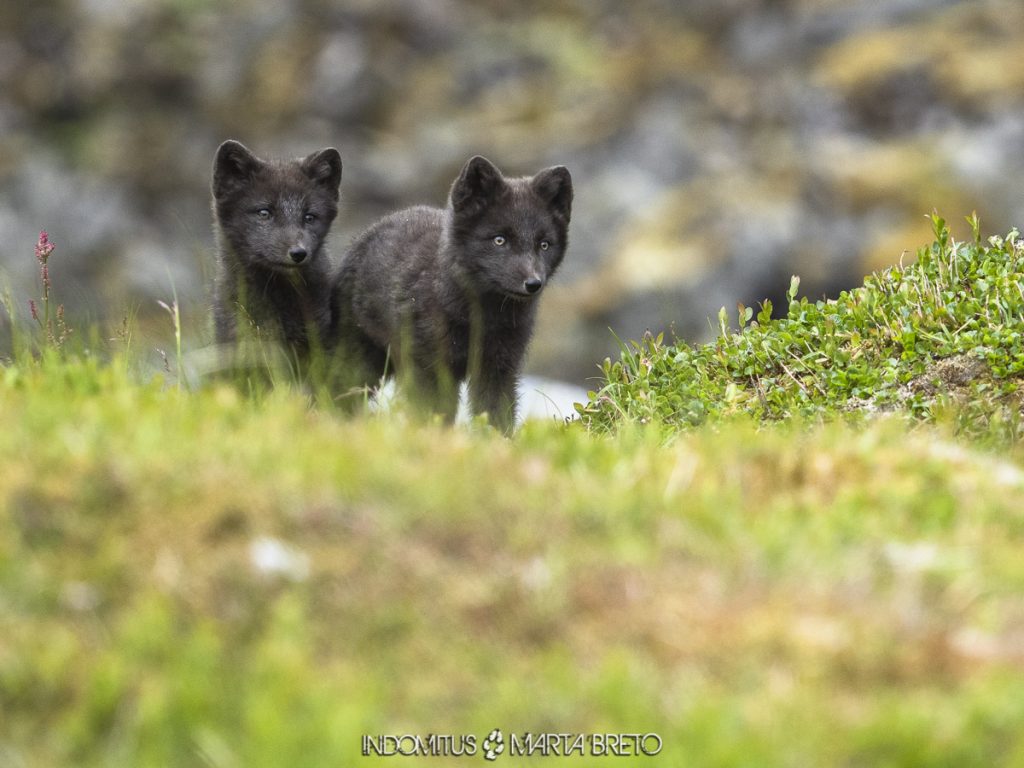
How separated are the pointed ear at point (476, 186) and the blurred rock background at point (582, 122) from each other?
62.9 ft

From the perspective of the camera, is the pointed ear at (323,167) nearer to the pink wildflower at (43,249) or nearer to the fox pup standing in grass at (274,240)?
the fox pup standing in grass at (274,240)

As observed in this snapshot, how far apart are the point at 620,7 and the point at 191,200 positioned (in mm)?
14416

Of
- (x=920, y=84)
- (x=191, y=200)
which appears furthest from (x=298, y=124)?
(x=920, y=84)

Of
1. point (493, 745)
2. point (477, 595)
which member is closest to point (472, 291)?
point (477, 595)

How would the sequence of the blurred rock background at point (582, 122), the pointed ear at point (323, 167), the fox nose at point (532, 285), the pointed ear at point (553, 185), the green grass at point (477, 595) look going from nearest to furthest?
the green grass at point (477, 595)
the fox nose at point (532, 285)
the pointed ear at point (323, 167)
the pointed ear at point (553, 185)
the blurred rock background at point (582, 122)

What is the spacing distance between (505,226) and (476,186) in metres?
0.38

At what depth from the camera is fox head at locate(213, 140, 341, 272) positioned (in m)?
9.05

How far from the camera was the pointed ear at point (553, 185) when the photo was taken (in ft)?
31.6

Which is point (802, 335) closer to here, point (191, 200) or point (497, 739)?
point (497, 739)

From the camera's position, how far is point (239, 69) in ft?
137

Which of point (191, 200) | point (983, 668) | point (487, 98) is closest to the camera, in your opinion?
point (983, 668)

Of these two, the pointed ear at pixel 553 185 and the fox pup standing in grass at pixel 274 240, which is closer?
the fox pup standing in grass at pixel 274 240

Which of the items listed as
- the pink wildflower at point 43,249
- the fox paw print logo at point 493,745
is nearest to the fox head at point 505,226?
the pink wildflower at point 43,249

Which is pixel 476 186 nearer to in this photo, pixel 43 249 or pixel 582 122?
pixel 43 249
